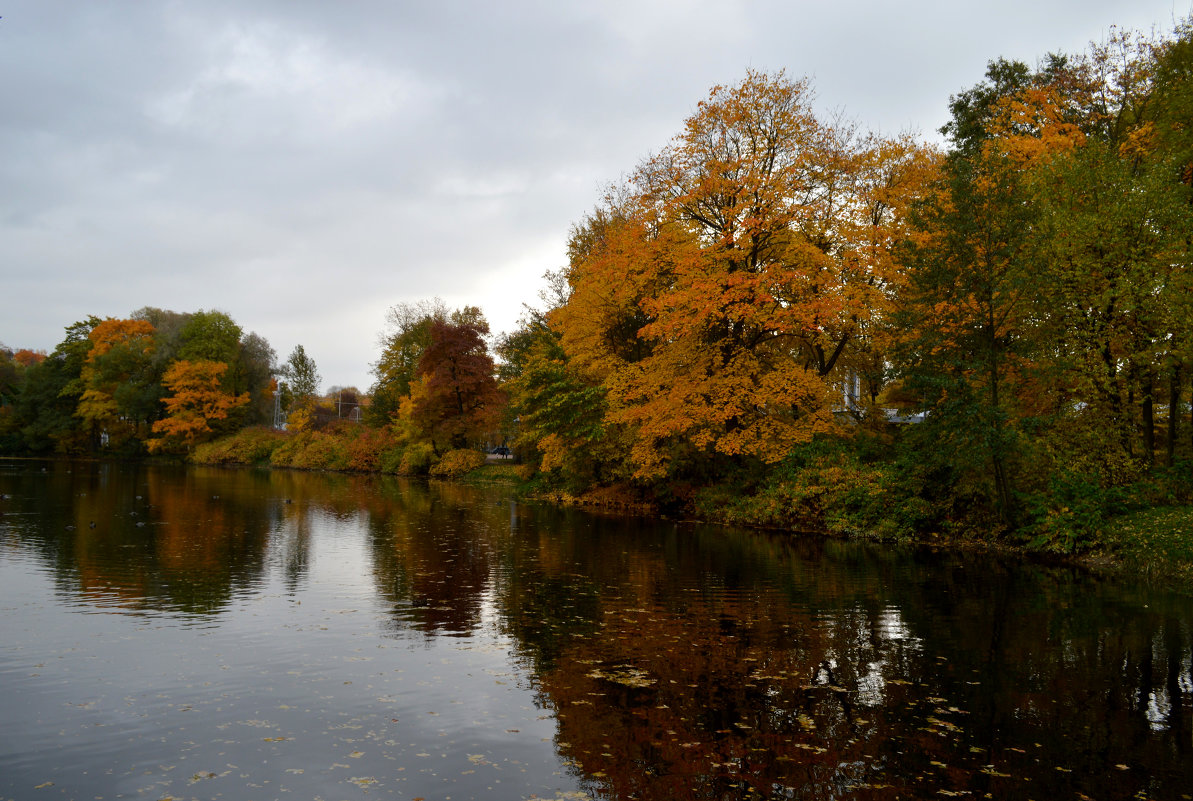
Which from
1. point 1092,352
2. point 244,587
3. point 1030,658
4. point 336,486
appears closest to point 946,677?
point 1030,658

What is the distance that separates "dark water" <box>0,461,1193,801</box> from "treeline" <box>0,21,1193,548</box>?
4960 millimetres

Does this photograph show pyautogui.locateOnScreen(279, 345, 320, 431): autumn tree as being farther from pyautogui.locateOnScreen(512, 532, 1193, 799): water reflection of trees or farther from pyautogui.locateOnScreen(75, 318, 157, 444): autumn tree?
pyautogui.locateOnScreen(512, 532, 1193, 799): water reflection of trees

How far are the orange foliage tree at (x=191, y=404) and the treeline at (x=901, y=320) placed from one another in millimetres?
41495

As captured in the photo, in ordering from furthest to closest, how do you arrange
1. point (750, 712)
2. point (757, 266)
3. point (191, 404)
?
1. point (191, 404)
2. point (757, 266)
3. point (750, 712)

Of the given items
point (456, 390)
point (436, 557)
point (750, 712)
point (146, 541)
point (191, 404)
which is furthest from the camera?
point (191, 404)

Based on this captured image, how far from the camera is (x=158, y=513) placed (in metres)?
26.2

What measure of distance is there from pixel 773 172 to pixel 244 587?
21.6m

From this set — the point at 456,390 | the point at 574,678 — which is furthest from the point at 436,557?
the point at 456,390

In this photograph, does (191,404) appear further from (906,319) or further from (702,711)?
(702,711)

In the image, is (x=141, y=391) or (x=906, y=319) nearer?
(x=906, y=319)

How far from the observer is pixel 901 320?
22.3 m

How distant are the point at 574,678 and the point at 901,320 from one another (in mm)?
17044

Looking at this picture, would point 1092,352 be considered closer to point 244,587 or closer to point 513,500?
point 244,587

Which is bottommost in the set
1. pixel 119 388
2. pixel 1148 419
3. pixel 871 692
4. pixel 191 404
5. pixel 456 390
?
pixel 871 692
